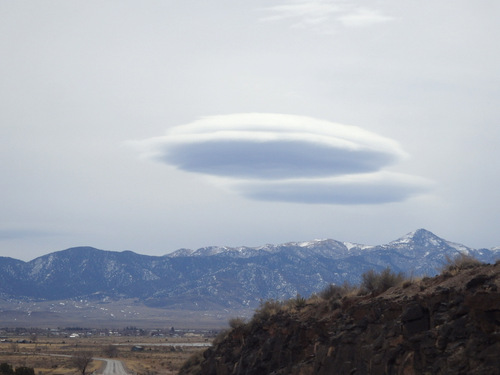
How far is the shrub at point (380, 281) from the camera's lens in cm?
2973

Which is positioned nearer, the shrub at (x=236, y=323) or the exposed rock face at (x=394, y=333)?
the exposed rock face at (x=394, y=333)

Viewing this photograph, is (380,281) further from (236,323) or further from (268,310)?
(236,323)

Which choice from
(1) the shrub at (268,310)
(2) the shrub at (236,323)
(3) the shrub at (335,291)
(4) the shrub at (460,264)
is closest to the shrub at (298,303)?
(1) the shrub at (268,310)

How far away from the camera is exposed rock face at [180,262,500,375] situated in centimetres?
2073

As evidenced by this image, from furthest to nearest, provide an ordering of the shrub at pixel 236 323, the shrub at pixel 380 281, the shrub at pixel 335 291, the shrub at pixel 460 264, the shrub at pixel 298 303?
the shrub at pixel 236 323 < the shrub at pixel 298 303 < the shrub at pixel 335 291 < the shrub at pixel 380 281 < the shrub at pixel 460 264

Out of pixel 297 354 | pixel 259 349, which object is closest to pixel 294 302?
pixel 259 349

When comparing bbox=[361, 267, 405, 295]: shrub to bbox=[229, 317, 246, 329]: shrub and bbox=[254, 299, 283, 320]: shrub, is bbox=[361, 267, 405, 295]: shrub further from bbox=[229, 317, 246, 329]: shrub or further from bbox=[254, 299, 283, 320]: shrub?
bbox=[229, 317, 246, 329]: shrub

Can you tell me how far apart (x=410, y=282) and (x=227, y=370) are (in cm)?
1251

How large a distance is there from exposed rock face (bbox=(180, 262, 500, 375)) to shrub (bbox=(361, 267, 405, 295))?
1069mm

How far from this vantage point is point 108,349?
365 ft

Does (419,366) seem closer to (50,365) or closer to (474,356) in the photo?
(474,356)

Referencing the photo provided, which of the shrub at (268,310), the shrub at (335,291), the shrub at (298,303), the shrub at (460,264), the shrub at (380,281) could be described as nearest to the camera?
the shrub at (460,264)

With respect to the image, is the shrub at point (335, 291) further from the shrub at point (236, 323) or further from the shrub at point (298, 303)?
the shrub at point (236, 323)

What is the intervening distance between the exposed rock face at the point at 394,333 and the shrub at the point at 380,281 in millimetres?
1069
